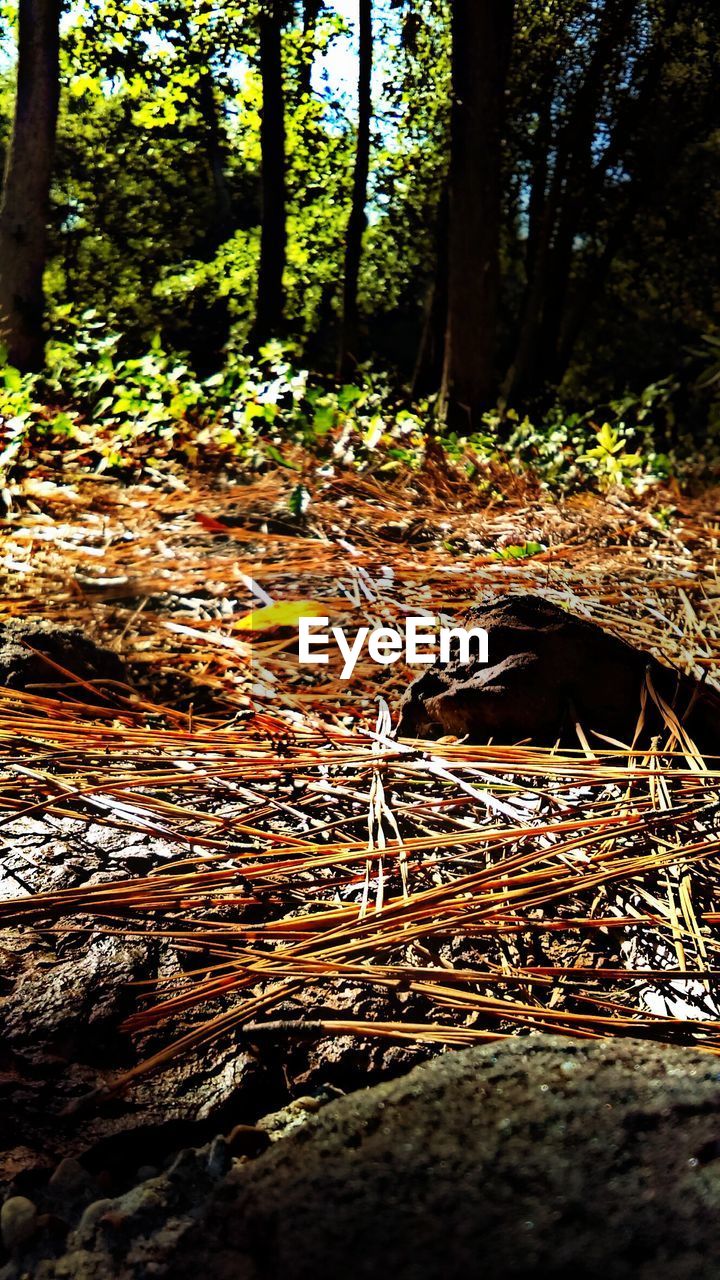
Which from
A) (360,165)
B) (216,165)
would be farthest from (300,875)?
(216,165)

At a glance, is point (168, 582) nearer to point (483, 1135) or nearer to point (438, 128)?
point (483, 1135)

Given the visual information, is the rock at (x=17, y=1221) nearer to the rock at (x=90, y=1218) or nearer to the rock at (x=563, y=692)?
the rock at (x=90, y=1218)

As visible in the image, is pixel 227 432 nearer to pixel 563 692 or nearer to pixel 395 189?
pixel 563 692

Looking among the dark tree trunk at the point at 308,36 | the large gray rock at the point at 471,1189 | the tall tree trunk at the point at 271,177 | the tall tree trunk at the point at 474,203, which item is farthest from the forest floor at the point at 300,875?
the dark tree trunk at the point at 308,36

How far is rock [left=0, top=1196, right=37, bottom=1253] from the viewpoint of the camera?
796 millimetres

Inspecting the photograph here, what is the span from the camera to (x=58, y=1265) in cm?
76

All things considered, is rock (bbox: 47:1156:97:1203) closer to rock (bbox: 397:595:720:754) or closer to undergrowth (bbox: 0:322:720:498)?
rock (bbox: 397:595:720:754)

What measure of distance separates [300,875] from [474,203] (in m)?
6.45

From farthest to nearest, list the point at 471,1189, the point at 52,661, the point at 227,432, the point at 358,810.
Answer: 1. the point at 227,432
2. the point at 52,661
3. the point at 358,810
4. the point at 471,1189

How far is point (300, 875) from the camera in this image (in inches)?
52.9

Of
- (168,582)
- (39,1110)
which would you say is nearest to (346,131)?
(168,582)

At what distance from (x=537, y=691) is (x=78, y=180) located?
18.3m

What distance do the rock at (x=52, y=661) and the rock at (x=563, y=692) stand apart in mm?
770

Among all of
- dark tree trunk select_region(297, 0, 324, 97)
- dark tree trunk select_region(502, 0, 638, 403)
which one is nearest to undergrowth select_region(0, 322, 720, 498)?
dark tree trunk select_region(502, 0, 638, 403)
